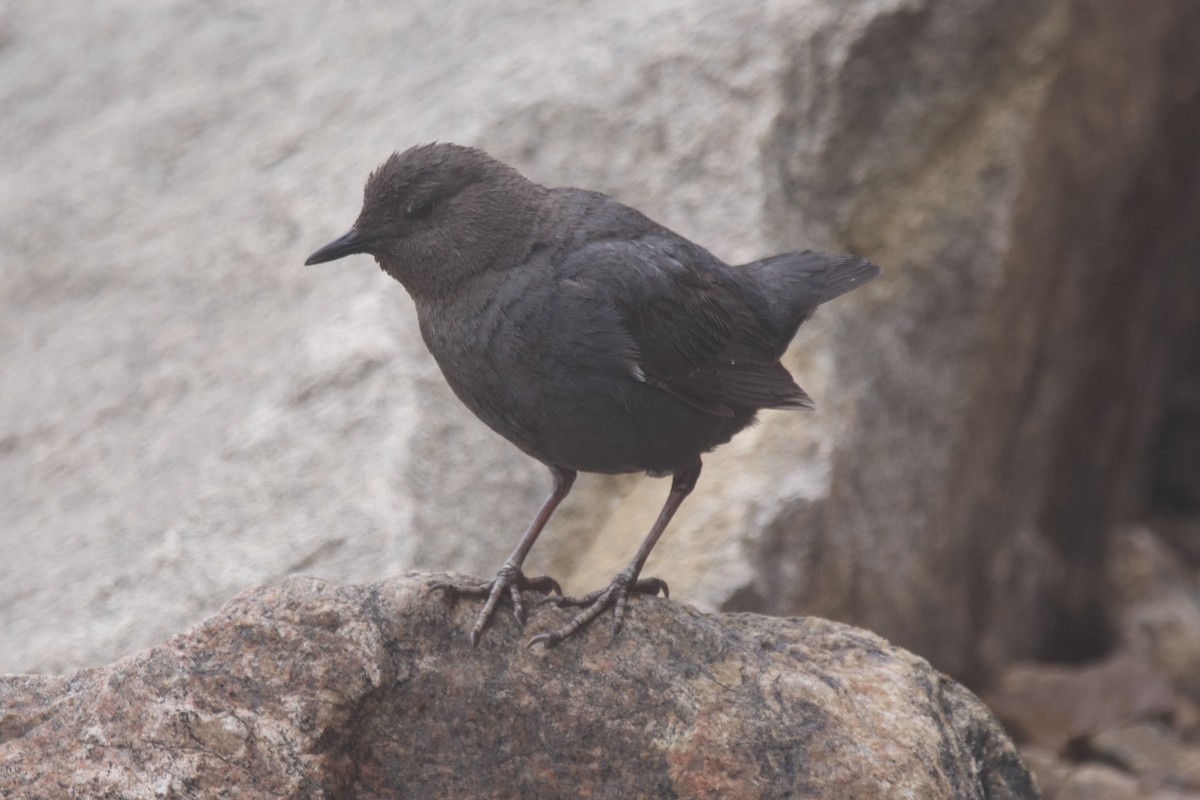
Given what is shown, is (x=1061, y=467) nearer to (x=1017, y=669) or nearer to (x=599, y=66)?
(x=1017, y=669)

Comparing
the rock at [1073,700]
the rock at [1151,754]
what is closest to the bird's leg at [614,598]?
the rock at [1073,700]

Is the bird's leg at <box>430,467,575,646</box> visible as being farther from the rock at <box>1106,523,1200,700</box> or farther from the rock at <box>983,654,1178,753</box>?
the rock at <box>1106,523,1200,700</box>

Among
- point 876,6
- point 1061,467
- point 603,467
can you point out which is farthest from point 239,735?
point 1061,467

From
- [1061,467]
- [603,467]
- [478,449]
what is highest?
[603,467]

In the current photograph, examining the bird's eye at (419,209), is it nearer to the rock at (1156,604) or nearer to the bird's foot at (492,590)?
the bird's foot at (492,590)

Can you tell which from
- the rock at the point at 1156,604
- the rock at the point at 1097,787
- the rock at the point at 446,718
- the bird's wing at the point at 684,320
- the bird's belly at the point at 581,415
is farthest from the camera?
the rock at the point at 1156,604

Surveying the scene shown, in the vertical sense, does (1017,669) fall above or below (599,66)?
below

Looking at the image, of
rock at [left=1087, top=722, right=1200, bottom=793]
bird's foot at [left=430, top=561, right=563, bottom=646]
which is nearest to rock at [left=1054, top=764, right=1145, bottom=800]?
rock at [left=1087, top=722, right=1200, bottom=793]
